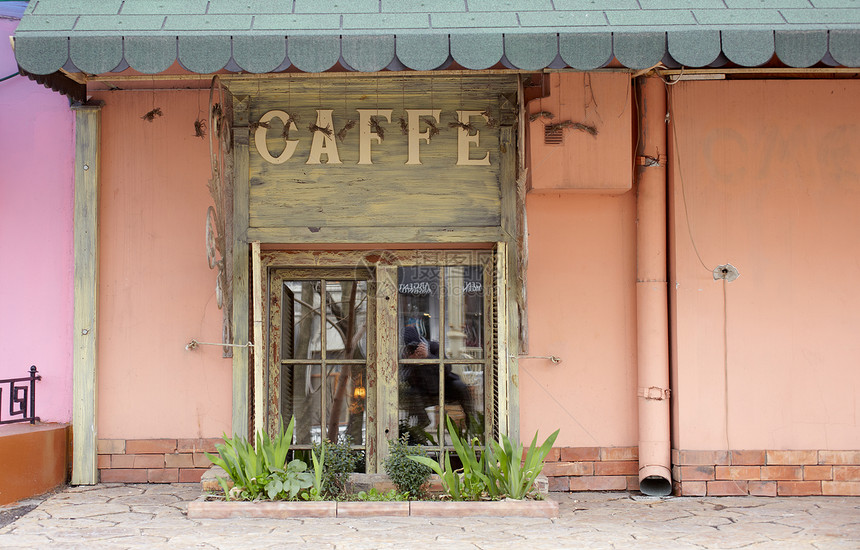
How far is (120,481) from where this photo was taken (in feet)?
20.8

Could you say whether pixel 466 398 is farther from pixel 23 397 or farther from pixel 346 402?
pixel 23 397

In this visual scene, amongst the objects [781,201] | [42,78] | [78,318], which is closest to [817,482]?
[781,201]

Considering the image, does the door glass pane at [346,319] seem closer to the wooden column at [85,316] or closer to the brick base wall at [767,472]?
the wooden column at [85,316]

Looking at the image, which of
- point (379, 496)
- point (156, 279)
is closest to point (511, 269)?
point (379, 496)

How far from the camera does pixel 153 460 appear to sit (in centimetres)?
635

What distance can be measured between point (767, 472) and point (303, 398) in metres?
3.87

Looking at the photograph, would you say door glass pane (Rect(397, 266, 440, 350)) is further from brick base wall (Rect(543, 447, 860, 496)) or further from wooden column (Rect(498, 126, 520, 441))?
brick base wall (Rect(543, 447, 860, 496))

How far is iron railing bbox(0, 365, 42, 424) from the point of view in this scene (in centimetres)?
613

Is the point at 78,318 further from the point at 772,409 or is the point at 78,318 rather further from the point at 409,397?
the point at 772,409

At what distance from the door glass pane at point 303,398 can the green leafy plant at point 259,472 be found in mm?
974

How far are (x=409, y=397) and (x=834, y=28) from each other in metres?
4.12

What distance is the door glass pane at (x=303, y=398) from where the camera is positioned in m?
6.64

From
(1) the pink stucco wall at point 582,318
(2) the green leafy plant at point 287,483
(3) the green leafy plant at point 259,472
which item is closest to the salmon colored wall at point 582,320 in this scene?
(1) the pink stucco wall at point 582,318

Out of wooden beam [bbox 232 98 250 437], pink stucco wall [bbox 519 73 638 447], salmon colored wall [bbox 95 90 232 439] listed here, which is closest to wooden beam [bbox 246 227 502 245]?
wooden beam [bbox 232 98 250 437]
